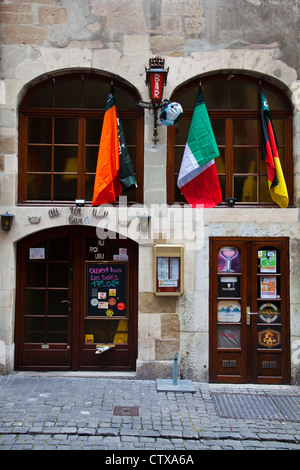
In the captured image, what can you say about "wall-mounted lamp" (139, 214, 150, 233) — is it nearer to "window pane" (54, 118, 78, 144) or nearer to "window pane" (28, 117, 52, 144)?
"window pane" (54, 118, 78, 144)

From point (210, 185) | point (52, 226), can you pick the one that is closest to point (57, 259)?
point (52, 226)

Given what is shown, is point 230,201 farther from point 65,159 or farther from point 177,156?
point 65,159

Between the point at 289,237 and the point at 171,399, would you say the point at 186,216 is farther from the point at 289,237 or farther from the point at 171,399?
the point at 171,399

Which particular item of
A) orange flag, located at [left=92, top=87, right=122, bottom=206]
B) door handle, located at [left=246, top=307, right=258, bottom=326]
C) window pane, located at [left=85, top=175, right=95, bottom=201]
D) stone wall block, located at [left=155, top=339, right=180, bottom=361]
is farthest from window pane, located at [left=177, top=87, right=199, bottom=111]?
stone wall block, located at [left=155, top=339, right=180, bottom=361]

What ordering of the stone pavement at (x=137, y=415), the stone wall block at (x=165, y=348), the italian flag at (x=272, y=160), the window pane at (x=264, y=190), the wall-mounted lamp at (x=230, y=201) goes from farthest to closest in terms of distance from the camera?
the window pane at (x=264, y=190), the wall-mounted lamp at (x=230, y=201), the stone wall block at (x=165, y=348), the italian flag at (x=272, y=160), the stone pavement at (x=137, y=415)

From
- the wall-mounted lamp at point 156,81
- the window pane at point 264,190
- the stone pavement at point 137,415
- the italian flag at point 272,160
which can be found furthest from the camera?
the window pane at point 264,190

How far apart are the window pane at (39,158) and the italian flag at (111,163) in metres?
1.00

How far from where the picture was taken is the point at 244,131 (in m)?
7.41

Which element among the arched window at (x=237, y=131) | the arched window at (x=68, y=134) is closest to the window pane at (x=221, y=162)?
the arched window at (x=237, y=131)

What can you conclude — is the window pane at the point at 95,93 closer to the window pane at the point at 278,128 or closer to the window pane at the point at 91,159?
the window pane at the point at 91,159

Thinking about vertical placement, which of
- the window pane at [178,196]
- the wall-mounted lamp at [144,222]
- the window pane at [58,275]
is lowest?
the window pane at [58,275]

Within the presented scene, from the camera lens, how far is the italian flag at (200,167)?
6.91 meters

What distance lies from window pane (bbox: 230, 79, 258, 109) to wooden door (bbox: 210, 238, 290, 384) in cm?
234

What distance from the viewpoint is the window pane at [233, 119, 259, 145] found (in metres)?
7.40
